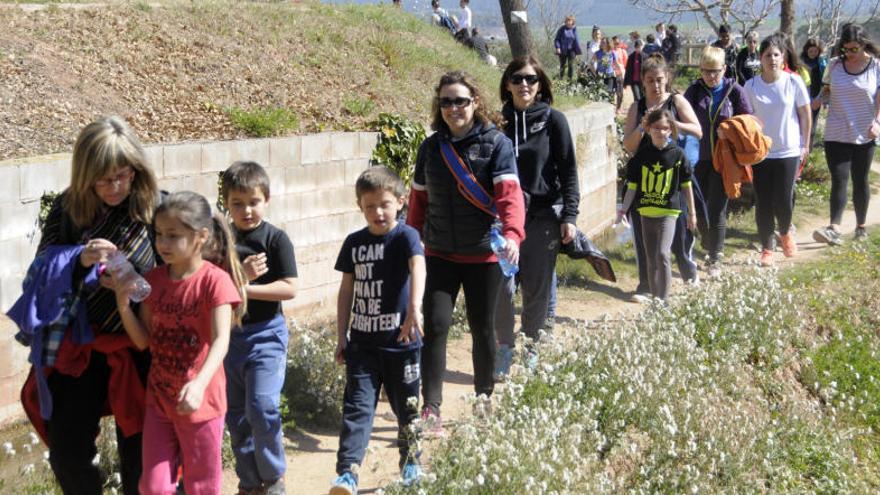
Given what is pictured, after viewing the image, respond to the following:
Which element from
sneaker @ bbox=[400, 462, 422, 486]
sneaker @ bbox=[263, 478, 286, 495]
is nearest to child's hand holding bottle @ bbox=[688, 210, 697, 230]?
sneaker @ bbox=[400, 462, 422, 486]

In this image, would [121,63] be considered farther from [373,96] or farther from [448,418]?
[448,418]

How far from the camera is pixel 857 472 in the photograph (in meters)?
7.81

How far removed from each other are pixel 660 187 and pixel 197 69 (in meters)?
4.39

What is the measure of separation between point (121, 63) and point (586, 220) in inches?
207

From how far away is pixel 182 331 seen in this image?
4281 mm

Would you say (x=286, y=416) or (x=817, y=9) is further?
(x=817, y=9)

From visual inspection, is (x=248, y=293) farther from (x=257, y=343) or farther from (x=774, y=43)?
(x=774, y=43)

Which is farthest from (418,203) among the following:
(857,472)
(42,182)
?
(857,472)

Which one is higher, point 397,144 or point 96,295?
point 397,144

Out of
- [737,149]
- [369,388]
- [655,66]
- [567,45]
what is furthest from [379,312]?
[567,45]

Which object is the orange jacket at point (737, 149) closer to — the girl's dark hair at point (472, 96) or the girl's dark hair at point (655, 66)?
the girl's dark hair at point (655, 66)

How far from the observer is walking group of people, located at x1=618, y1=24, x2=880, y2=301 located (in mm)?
8344

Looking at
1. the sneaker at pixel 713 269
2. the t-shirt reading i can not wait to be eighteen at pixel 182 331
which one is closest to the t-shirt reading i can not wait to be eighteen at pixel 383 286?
the t-shirt reading i can not wait to be eighteen at pixel 182 331

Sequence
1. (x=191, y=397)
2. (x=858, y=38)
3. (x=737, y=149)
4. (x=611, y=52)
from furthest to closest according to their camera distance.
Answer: (x=611, y=52) < (x=858, y=38) < (x=737, y=149) < (x=191, y=397)
